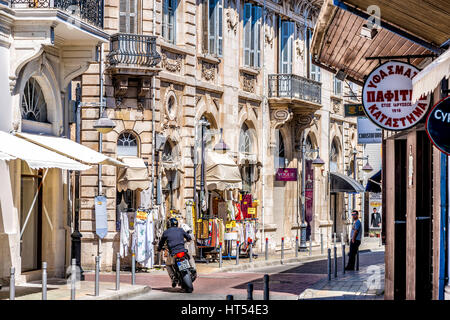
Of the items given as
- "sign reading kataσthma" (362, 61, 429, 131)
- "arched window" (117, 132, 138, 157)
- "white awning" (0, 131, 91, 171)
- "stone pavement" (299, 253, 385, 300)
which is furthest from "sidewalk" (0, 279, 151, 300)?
"sign reading kataσthma" (362, 61, 429, 131)

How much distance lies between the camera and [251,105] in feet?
119

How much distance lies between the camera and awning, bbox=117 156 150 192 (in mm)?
26406

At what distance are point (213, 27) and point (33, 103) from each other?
1318 cm

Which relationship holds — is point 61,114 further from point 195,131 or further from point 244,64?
point 244,64

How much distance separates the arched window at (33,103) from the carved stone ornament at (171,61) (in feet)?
27.0

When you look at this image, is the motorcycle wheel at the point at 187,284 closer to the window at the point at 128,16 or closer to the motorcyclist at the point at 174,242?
the motorcyclist at the point at 174,242

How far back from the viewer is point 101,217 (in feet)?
84.5

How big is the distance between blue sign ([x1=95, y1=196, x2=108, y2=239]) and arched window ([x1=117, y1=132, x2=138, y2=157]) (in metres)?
2.36

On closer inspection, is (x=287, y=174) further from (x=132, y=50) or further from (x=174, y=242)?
(x=174, y=242)

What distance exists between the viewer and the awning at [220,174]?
30.0 meters

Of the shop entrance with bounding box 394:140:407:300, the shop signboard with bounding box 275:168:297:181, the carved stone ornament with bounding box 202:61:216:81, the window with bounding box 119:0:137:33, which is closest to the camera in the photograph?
the shop entrance with bounding box 394:140:407:300

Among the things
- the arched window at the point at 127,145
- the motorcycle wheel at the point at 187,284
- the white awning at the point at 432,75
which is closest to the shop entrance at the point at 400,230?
the white awning at the point at 432,75

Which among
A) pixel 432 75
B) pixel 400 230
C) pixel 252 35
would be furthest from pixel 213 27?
pixel 432 75

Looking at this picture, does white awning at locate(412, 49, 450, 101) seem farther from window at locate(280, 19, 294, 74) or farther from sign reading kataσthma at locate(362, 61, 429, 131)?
window at locate(280, 19, 294, 74)
